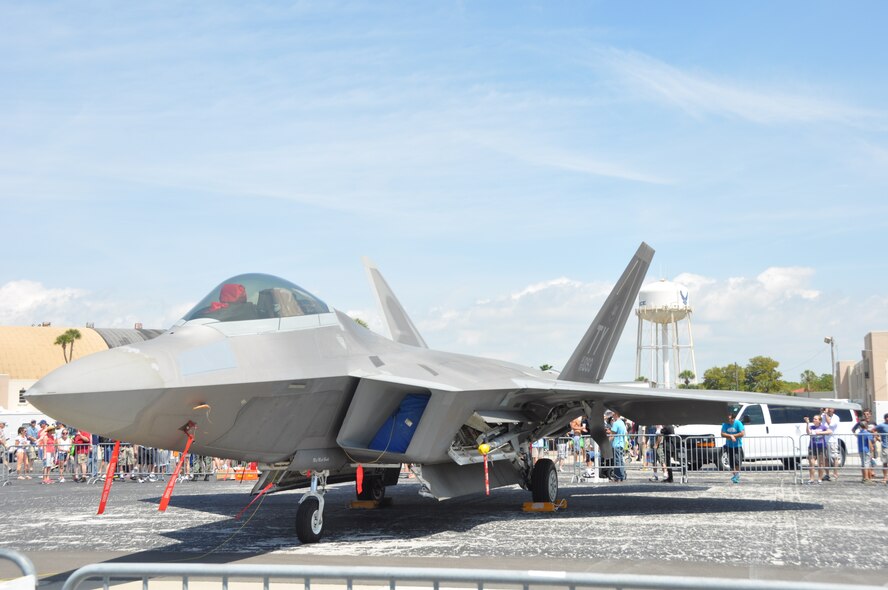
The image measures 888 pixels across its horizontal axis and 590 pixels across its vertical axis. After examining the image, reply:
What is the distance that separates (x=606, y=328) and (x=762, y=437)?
6338mm

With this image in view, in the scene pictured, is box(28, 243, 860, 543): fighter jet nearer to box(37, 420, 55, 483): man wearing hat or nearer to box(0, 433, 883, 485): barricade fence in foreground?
box(0, 433, 883, 485): barricade fence in foreground

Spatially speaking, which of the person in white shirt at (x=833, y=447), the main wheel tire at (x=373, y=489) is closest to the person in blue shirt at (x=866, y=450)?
the person in white shirt at (x=833, y=447)

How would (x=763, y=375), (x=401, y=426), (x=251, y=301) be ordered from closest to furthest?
(x=251, y=301)
(x=401, y=426)
(x=763, y=375)

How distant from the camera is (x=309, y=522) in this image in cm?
889

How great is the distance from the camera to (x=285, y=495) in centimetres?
1545

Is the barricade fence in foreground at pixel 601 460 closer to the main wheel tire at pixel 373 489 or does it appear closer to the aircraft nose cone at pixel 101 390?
the main wheel tire at pixel 373 489

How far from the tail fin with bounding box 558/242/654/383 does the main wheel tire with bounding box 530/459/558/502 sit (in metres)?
1.82

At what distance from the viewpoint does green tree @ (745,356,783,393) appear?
76875 millimetres

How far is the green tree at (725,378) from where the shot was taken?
269 feet

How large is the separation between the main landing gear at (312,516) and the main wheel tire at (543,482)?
4.02 m

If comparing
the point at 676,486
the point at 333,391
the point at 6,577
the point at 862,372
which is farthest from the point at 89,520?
the point at 862,372

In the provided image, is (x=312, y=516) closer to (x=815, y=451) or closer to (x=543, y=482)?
(x=543, y=482)

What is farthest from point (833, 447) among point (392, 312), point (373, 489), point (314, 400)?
point (314, 400)

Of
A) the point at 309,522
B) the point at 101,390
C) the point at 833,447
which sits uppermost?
the point at 101,390
